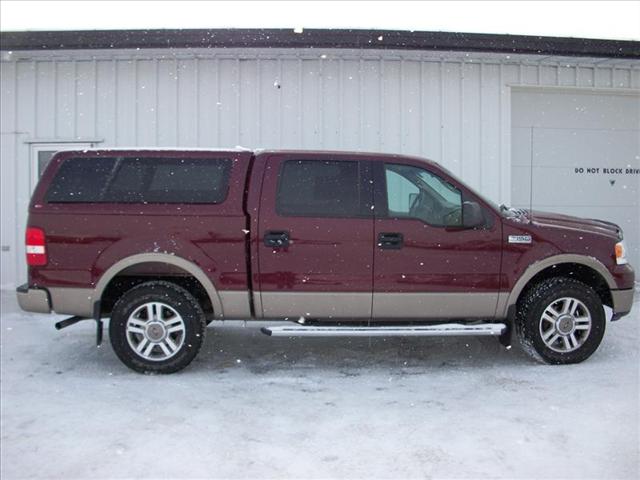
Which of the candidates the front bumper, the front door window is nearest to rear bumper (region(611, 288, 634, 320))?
the front door window

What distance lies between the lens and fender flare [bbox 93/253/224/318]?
5.69m

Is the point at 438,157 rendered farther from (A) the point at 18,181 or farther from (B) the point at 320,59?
(A) the point at 18,181

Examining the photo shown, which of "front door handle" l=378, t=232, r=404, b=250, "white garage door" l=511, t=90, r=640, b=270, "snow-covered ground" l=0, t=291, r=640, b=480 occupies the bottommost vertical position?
"snow-covered ground" l=0, t=291, r=640, b=480

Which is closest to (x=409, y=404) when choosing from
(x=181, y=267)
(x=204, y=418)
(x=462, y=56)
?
(x=204, y=418)

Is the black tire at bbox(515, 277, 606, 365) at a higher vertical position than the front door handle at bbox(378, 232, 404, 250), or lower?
lower

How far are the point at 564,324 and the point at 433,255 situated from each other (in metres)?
1.33

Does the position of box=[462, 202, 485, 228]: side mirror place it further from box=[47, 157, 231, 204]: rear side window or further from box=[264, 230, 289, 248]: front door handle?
box=[47, 157, 231, 204]: rear side window

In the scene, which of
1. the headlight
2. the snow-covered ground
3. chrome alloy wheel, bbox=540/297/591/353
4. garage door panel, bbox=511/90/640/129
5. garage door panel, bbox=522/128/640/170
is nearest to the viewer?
the snow-covered ground

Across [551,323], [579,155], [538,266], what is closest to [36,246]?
[538,266]

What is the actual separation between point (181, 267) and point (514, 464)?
3.13m

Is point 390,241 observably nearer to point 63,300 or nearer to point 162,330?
point 162,330

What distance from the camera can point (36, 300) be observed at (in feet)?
19.0

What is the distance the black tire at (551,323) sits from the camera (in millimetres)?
5867

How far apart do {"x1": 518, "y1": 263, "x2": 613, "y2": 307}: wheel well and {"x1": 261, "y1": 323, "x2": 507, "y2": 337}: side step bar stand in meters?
0.56
